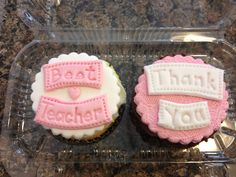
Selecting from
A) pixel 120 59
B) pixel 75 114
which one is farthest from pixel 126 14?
pixel 75 114

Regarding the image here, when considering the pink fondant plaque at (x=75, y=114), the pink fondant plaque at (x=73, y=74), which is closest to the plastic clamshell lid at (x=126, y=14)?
the pink fondant plaque at (x=73, y=74)

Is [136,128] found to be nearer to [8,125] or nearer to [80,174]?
[80,174]

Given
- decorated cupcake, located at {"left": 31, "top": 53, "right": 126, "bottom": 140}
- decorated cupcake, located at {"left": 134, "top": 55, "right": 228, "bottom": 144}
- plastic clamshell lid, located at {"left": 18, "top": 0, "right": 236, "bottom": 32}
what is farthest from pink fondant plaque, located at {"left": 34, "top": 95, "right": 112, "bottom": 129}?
plastic clamshell lid, located at {"left": 18, "top": 0, "right": 236, "bottom": 32}

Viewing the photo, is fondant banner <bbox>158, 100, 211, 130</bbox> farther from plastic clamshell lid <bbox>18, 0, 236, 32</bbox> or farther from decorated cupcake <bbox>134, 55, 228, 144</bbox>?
plastic clamshell lid <bbox>18, 0, 236, 32</bbox>

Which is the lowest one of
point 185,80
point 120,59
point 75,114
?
point 75,114

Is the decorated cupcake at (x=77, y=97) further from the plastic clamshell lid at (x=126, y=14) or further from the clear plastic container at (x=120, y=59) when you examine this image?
the plastic clamshell lid at (x=126, y=14)

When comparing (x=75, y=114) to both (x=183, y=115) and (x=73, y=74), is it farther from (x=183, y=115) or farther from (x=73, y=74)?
(x=183, y=115)

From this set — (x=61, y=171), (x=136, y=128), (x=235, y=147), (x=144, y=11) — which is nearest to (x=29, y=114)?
(x=61, y=171)
